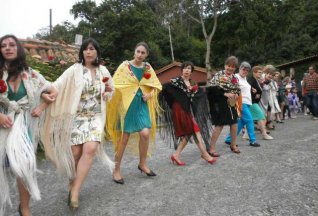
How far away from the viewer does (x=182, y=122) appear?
5.75 m

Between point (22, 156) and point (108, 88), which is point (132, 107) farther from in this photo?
point (22, 156)

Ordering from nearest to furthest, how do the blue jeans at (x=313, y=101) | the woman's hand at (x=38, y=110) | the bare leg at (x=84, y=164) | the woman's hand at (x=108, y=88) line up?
the woman's hand at (x=38, y=110), the bare leg at (x=84, y=164), the woman's hand at (x=108, y=88), the blue jeans at (x=313, y=101)

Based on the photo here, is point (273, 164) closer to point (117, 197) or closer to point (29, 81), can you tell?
point (117, 197)

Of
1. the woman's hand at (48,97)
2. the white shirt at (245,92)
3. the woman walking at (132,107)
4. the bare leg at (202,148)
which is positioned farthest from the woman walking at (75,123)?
the white shirt at (245,92)

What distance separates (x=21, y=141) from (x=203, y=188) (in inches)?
82.1

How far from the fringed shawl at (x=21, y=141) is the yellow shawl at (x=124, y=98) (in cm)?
149

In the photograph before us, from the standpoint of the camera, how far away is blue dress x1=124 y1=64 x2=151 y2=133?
488cm

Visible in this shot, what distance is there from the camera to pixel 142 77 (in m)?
5.04

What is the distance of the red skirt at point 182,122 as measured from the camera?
5730mm

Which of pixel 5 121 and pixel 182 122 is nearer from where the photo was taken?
pixel 5 121

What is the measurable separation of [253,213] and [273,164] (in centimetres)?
203

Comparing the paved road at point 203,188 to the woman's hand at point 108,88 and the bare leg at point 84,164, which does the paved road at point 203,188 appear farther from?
the woman's hand at point 108,88

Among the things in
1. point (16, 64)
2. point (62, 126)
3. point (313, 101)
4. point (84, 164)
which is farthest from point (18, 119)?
point (313, 101)

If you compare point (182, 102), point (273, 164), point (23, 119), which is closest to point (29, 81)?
point (23, 119)
